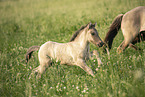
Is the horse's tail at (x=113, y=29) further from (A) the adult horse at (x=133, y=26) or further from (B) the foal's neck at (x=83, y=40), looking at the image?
(B) the foal's neck at (x=83, y=40)

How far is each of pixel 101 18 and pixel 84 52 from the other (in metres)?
4.19

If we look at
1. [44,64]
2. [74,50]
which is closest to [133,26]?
[74,50]

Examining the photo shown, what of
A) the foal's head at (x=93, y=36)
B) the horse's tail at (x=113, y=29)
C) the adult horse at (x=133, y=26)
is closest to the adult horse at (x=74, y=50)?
the foal's head at (x=93, y=36)

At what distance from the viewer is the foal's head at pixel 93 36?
3.46 meters

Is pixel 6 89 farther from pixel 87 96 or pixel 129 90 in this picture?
pixel 129 90

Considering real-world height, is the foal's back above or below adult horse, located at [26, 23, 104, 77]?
above

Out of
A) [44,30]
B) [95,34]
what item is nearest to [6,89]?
[95,34]

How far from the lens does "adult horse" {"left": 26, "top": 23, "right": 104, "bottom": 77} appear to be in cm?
356

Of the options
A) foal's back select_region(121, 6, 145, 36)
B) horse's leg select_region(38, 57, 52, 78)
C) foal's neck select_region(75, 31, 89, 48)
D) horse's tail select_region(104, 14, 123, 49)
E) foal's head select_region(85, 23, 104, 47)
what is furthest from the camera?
horse's tail select_region(104, 14, 123, 49)

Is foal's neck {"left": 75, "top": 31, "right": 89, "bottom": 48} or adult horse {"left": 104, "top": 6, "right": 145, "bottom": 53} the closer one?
foal's neck {"left": 75, "top": 31, "right": 89, "bottom": 48}

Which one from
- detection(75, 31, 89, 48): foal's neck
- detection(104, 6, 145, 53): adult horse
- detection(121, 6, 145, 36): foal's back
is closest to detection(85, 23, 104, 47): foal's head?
detection(75, 31, 89, 48): foal's neck

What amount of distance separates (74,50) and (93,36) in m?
0.63

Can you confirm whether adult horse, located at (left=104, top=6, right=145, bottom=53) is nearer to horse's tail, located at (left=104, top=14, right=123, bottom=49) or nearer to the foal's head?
horse's tail, located at (left=104, top=14, right=123, bottom=49)

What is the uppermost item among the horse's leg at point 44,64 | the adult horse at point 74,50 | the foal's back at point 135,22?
the foal's back at point 135,22
